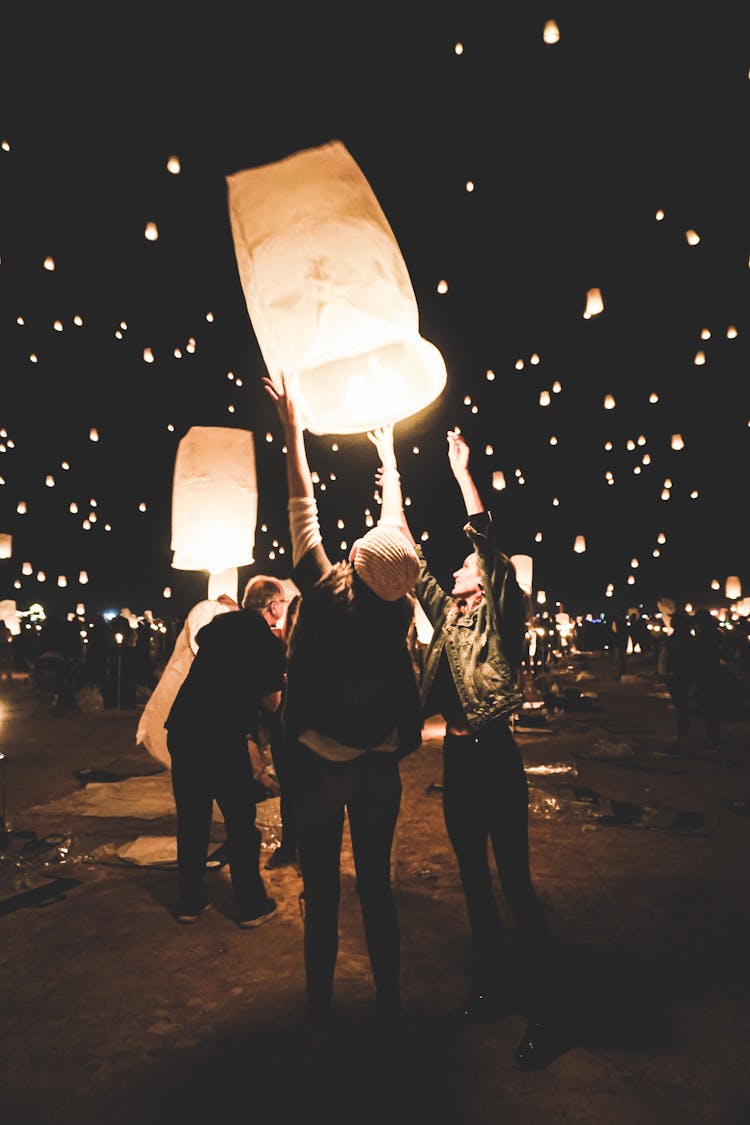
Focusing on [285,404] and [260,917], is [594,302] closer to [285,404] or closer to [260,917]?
[285,404]

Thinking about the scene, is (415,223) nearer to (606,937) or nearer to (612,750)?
(612,750)

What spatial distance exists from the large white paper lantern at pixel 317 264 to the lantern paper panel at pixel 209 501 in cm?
257

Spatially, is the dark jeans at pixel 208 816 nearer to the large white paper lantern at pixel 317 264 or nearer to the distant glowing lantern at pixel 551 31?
the large white paper lantern at pixel 317 264

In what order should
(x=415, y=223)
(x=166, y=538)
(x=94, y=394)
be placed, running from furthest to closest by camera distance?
(x=166, y=538)
(x=94, y=394)
(x=415, y=223)

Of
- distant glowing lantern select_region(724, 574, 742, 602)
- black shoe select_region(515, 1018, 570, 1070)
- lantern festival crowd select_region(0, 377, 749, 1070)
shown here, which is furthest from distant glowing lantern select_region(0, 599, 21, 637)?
distant glowing lantern select_region(724, 574, 742, 602)

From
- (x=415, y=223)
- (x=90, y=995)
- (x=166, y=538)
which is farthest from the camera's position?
(x=166, y=538)

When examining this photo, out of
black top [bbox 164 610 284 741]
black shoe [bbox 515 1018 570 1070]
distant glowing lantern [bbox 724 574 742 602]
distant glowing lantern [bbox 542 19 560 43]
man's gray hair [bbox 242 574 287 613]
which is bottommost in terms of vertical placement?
black shoe [bbox 515 1018 570 1070]

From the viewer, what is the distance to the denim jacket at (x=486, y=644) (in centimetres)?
274

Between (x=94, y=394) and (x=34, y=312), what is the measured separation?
6.15 metres

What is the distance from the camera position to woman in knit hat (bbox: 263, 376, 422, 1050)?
230 centimetres

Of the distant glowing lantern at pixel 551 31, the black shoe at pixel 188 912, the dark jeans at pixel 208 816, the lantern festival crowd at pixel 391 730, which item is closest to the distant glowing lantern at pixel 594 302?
the distant glowing lantern at pixel 551 31

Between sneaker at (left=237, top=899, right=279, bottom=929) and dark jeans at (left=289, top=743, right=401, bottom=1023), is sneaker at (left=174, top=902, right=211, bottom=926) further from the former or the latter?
dark jeans at (left=289, top=743, right=401, bottom=1023)

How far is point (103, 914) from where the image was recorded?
3.78 metres

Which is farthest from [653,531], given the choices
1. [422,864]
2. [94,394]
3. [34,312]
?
[422,864]
